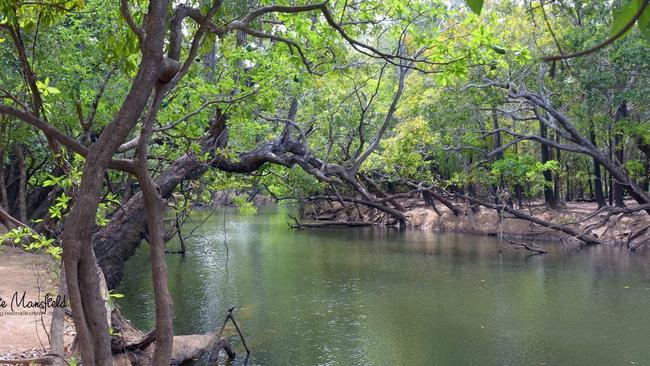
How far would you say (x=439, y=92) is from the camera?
1838 cm

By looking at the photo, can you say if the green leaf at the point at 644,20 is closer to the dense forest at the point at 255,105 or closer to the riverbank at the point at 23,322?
the dense forest at the point at 255,105

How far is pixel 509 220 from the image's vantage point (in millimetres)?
23188

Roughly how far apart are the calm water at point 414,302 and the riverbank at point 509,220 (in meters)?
1.38

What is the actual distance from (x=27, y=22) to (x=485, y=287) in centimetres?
1163

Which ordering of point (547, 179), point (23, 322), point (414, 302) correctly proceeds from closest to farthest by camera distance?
point (23, 322), point (414, 302), point (547, 179)

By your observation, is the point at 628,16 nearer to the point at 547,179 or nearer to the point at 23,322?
the point at 23,322

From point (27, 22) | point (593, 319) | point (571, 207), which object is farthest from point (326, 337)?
point (571, 207)

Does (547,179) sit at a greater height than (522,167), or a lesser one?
lesser

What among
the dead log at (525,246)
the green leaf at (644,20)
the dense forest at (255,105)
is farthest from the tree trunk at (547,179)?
the green leaf at (644,20)

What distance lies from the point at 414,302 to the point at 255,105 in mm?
6348

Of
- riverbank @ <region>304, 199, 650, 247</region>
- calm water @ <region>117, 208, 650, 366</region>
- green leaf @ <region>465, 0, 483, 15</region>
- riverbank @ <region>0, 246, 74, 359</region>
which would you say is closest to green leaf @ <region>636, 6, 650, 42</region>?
green leaf @ <region>465, 0, 483, 15</region>

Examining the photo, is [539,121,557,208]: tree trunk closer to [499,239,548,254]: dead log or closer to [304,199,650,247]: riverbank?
[304,199,650,247]: riverbank

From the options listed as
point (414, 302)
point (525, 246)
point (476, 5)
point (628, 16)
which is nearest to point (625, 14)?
point (628, 16)

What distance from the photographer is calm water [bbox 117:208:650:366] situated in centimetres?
884
